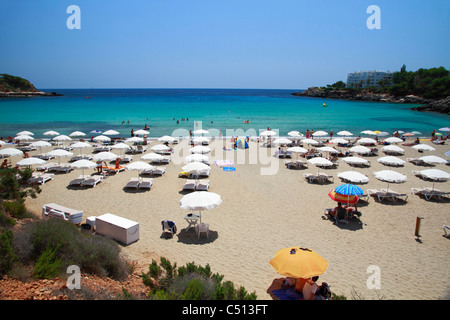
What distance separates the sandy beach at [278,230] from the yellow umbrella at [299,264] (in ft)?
2.74

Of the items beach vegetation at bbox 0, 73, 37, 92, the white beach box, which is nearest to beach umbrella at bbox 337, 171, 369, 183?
the white beach box

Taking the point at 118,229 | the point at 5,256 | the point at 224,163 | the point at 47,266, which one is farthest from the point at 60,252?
the point at 224,163

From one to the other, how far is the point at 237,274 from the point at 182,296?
2.81 meters

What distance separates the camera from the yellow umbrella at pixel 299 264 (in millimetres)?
5621

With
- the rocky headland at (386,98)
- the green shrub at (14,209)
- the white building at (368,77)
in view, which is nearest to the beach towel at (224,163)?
the green shrub at (14,209)

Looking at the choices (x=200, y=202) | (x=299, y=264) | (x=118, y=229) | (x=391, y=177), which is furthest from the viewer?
(x=391, y=177)

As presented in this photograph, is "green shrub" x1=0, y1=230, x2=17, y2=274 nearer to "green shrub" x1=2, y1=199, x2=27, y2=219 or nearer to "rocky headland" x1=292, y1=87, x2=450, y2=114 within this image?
"green shrub" x1=2, y1=199, x2=27, y2=219

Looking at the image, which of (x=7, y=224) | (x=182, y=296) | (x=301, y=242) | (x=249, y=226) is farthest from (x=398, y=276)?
(x=7, y=224)

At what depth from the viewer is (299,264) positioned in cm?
575

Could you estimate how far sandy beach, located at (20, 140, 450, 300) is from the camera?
6.77 metres

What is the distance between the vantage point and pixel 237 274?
6.78m

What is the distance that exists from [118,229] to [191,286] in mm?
4422

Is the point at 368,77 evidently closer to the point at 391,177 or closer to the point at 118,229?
the point at 391,177
